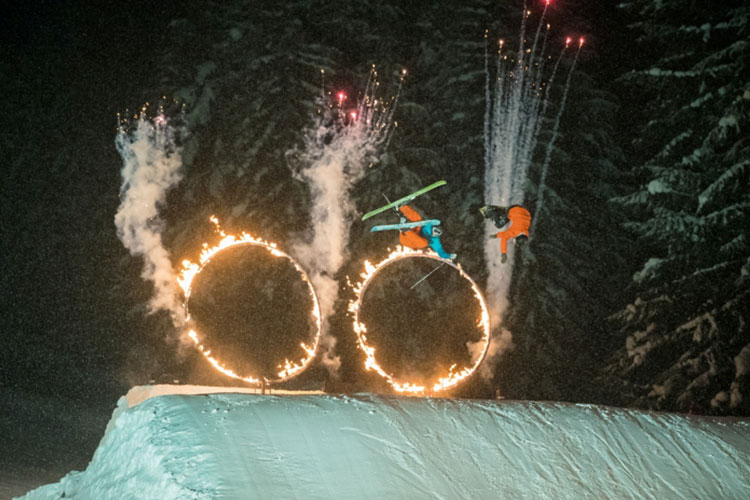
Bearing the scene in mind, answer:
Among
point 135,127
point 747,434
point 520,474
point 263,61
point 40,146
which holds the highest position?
point 40,146

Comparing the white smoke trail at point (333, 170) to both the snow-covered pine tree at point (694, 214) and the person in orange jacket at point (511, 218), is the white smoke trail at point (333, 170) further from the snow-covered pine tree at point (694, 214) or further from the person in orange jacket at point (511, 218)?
the person in orange jacket at point (511, 218)

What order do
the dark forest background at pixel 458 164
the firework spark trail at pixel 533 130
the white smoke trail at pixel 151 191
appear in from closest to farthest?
1. the dark forest background at pixel 458 164
2. the firework spark trail at pixel 533 130
3. the white smoke trail at pixel 151 191

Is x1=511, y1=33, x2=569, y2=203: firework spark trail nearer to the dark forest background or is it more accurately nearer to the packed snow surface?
the dark forest background

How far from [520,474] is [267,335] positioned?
7.52 m

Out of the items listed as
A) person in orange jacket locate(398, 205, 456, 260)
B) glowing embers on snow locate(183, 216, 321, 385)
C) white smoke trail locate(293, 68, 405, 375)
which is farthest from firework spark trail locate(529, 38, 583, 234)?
glowing embers on snow locate(183, 216, 321, 385)

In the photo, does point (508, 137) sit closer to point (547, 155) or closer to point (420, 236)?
point (547, 155)

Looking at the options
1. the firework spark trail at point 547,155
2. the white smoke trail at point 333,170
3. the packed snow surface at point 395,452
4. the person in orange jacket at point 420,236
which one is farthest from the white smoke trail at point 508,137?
the packed snow surface at point 395,452

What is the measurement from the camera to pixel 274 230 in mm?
18891

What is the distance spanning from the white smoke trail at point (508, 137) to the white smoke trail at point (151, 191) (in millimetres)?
8611

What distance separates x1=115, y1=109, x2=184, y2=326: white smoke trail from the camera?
19589mm

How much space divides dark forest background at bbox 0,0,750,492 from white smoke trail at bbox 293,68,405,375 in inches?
14.8

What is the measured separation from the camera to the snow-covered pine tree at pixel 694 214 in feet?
45.4

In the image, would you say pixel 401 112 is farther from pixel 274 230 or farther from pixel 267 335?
pixel 267 335

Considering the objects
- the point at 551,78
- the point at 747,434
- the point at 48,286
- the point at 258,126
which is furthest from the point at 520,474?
the point at 48,286
